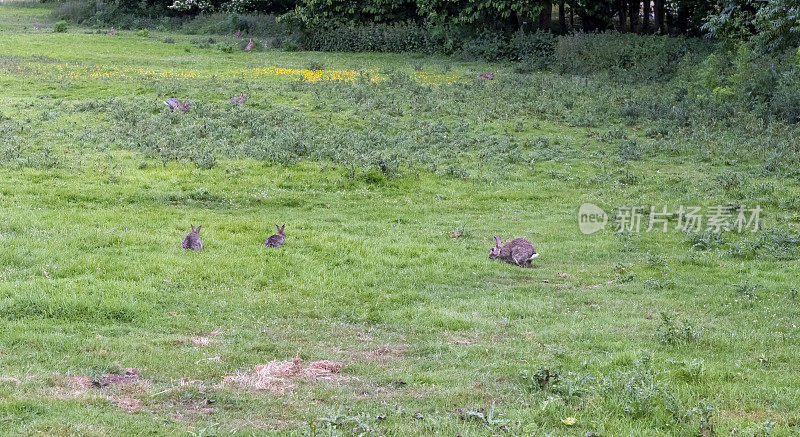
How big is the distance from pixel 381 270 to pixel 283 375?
4.64 m

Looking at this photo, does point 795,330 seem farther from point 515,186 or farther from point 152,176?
point 152,176

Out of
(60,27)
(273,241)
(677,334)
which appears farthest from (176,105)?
(60,27)

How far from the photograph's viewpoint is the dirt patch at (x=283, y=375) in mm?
7438

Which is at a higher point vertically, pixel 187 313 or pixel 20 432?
pixel 20 432

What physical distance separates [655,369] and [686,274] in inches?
204

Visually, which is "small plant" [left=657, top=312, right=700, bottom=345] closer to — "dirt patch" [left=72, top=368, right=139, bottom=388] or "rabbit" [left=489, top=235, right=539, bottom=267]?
"rabbit" [left=489, top=235, right=539, bottom=267]

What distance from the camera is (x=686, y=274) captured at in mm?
12352

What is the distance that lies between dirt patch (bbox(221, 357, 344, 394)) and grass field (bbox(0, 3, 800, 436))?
0.05 m

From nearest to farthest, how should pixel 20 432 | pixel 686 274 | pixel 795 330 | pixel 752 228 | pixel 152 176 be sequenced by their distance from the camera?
pixel 20 432 < pixel 795 330 < pixel 686 274 < pixel 752 228 < pixel 152 176

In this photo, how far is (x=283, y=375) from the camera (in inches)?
307

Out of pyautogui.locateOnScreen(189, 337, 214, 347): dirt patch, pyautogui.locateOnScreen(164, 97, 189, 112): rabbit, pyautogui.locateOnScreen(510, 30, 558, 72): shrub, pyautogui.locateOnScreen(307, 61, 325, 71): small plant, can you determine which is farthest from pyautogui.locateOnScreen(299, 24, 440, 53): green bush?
pyautogui.locateOnScreen(189, 337, 214, 347): dirt patch

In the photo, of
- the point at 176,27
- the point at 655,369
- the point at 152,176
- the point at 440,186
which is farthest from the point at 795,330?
the point at 176,27

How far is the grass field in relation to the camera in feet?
22.3

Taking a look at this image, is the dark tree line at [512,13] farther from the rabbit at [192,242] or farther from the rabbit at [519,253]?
the rabbit at [192,242]
